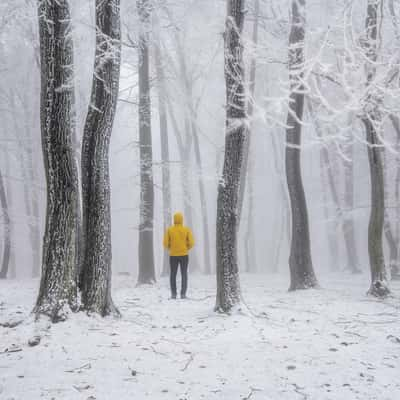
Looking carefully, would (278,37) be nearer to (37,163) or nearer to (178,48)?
(178,48)

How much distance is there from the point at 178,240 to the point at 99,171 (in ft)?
10.4

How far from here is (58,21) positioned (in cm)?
503

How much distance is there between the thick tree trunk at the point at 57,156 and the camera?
16.6 ft

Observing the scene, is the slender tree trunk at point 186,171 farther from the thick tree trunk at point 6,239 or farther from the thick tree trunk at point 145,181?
the thick tree trunk at point 6,239

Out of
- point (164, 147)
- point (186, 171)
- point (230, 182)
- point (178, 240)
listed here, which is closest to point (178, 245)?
point (178, 240)

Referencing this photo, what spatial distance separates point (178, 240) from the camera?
8258 mm

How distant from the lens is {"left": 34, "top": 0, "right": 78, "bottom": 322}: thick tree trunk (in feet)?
16.6

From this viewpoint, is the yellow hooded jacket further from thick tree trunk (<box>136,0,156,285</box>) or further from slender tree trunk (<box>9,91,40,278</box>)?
slender tree trunk (<box>9,91,40,278</box>)

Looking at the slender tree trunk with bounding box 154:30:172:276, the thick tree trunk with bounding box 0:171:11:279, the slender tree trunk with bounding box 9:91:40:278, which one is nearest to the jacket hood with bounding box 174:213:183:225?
the slender tree trunk with bounding box 154:30:172:276

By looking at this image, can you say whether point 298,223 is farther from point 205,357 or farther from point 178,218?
point 205,357

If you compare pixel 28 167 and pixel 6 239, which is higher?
pixel 28 167

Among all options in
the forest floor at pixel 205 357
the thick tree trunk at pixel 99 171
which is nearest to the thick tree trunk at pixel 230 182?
the forest floor at pixel 205 357

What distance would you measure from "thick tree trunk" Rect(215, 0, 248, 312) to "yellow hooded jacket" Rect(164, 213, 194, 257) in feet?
6.72

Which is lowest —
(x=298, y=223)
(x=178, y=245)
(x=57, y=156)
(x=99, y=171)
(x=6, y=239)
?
(x=6, y=239)
